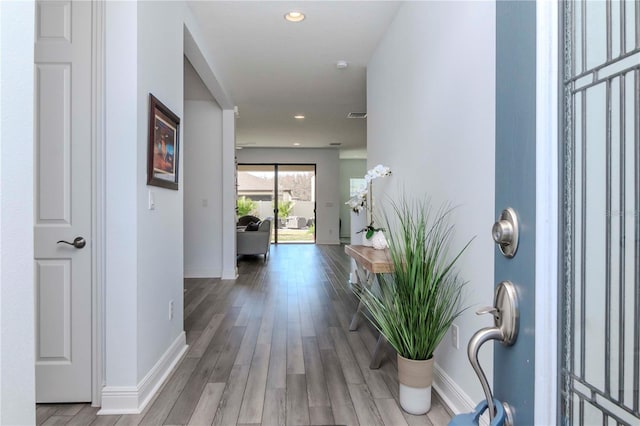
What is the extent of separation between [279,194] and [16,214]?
30.3ft

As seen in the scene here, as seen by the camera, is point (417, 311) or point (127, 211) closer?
point (417, 311)

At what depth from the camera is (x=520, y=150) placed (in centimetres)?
48

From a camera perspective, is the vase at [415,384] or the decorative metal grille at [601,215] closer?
Result: the decorative metal grille at [601,215]

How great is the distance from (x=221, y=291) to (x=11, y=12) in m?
4.00

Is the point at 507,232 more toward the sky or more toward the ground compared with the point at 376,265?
more toward the sky

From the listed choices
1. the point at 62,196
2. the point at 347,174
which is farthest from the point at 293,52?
the point at 347,174

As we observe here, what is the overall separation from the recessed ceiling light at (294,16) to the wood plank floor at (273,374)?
2529mm

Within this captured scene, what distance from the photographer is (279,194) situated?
10.1 metres

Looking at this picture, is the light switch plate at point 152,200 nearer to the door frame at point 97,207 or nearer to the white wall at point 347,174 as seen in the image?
the door frame at point 97,207

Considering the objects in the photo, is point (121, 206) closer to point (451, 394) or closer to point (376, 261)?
point (376, 261)

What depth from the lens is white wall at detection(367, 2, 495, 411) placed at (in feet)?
5.19

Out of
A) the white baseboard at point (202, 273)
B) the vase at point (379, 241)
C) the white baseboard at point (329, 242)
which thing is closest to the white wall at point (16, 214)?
the vase at point (379, 241)

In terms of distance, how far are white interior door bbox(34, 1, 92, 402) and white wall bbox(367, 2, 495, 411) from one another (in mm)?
1860

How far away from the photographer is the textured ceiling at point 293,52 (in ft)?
9.32
